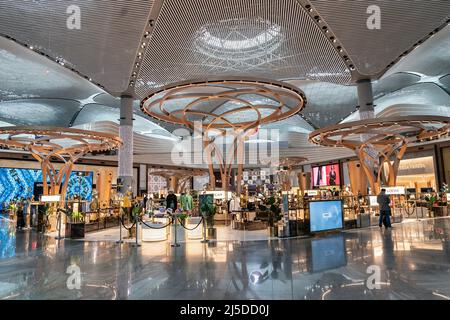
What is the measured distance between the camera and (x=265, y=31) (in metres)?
14.4

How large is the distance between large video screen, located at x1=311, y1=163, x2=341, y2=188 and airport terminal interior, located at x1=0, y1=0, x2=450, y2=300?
705cm

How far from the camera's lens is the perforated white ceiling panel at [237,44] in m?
12.7

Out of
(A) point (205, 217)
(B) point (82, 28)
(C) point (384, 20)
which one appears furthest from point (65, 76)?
(C) point (384, 20)

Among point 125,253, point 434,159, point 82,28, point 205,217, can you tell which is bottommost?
point 125,253

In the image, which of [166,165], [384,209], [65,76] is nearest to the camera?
[384,209]

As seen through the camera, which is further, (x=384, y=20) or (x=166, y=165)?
(x=166, y=165)

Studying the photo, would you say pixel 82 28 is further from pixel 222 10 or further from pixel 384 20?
pixel 384 20

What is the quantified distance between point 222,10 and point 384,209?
9791mm

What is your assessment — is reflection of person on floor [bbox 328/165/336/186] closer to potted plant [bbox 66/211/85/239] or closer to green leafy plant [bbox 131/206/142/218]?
green leafy plant [bbox 131/206/142/218]

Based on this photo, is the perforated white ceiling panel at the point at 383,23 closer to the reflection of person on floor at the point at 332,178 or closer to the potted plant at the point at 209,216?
the potted plant at the point at 209,216

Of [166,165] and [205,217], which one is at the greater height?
[166,165]

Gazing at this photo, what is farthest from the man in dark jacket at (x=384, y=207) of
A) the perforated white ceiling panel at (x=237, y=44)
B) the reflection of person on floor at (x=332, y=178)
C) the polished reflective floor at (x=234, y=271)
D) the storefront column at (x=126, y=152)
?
the reflection of person on floor at (x=332, y=178)

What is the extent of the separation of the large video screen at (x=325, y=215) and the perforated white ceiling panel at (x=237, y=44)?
270 inches

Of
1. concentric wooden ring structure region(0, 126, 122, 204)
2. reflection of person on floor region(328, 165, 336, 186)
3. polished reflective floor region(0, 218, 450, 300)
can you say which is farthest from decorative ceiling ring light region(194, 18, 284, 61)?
reflection of person on floor region(328, 165, 336, 186)
